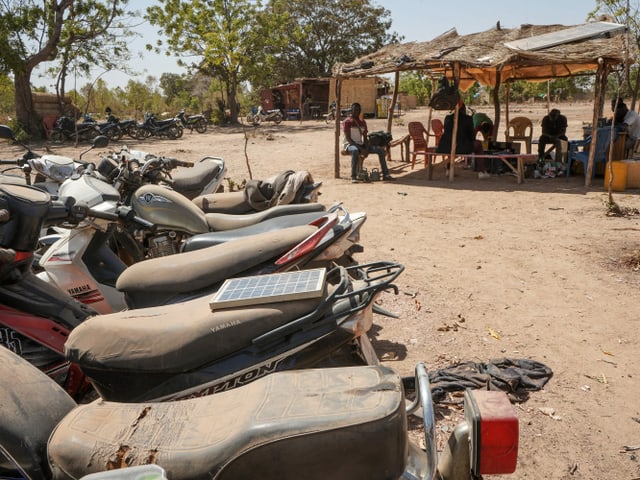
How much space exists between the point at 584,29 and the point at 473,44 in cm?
199

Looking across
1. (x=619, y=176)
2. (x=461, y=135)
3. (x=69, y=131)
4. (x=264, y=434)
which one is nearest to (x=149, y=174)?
(x=264, y=434)

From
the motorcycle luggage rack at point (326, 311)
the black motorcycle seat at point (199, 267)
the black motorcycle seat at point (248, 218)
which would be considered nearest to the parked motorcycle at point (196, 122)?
the black motorcycle seat at point (248, 218)

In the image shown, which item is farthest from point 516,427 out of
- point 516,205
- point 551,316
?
point 516,205

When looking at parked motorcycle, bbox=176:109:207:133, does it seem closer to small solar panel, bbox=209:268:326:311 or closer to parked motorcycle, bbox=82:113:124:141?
parked motorcycle, bbox=82:113:124:141

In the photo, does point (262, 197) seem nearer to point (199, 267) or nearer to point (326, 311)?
point (199, 267)

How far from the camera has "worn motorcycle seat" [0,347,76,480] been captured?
4.56ft

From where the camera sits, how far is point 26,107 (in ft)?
68.7

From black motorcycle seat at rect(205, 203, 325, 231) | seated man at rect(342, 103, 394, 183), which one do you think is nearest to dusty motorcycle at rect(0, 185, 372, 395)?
black motorcycle seat at rect(205, 203, 325, 231)

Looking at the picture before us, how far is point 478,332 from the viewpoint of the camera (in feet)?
12.6

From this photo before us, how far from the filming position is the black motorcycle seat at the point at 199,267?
2.43 m

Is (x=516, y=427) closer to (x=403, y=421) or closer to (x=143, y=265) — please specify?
(x=403, y=421)

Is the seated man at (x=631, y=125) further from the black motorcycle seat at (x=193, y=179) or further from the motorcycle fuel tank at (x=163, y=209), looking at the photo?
the motorcycle fuel tank at (x=163, y=209)

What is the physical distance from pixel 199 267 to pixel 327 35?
3895 cm

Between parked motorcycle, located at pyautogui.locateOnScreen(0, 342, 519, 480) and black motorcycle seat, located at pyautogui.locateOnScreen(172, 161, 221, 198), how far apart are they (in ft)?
12.7
